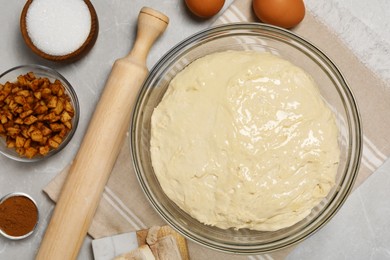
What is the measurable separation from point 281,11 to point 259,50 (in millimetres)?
118

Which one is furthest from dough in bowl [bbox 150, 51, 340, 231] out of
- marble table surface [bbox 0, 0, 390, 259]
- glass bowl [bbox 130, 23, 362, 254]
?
marble table surface [bbox 0, 0, 390, 259]

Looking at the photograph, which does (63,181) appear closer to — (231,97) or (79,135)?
(79,135)

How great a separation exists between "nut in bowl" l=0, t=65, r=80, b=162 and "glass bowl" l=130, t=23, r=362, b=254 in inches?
10.6

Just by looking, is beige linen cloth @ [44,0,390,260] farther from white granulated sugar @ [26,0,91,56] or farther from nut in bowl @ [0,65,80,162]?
white granulated sugar @ [26,0,91,56]

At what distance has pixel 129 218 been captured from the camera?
1.46 m

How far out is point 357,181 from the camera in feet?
4.63

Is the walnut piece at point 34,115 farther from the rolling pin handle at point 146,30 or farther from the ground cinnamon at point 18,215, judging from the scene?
the rolling pin handle at point 146,30

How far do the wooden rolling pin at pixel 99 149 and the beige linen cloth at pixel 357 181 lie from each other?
5 cm

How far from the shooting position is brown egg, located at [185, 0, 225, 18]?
138cm

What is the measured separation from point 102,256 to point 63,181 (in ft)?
0.75

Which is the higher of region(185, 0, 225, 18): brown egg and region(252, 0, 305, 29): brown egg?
region(252, 0, 305, 29): brown egg

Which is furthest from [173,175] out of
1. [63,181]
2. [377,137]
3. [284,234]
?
[377,137]

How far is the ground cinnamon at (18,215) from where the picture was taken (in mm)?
1480

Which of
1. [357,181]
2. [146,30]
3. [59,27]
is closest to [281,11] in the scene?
[146,30]
